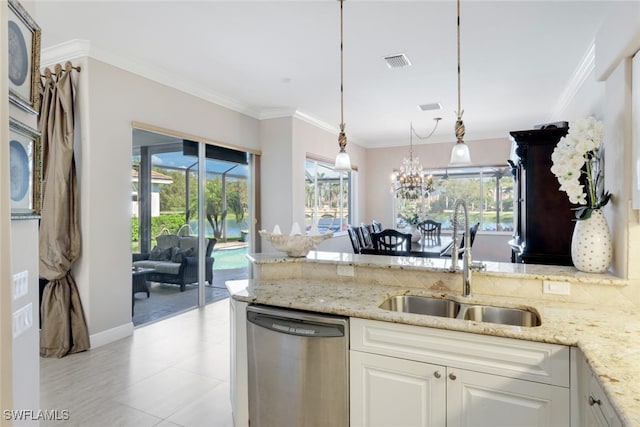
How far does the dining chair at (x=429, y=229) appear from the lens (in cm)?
602

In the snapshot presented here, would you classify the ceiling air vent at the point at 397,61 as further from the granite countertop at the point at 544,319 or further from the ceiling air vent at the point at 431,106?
the granite countertop at the point at 544,319

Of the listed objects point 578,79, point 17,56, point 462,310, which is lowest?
point 462,310

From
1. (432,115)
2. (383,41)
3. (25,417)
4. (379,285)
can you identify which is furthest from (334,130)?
(25,417)

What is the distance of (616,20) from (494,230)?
5921mm

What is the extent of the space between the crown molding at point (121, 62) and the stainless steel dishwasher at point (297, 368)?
3008 millimetres

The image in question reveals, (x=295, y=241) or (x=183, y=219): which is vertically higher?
(x=183, y=219)

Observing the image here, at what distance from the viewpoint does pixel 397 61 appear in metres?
3.66

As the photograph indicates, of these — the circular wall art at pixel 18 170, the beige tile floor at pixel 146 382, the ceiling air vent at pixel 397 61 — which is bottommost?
the beige tile floor at pixel 146 382

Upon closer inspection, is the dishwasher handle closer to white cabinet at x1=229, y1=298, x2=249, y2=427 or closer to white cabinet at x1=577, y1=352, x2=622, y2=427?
white cabinet at x1=229, y1=298, x2=249, y2=427

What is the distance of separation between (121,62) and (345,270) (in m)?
3.08

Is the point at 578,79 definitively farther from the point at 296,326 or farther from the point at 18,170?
the point at 18,170

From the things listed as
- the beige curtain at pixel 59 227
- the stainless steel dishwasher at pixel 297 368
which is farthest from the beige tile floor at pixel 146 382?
the stainless steel dishwasher at pixel 297 368

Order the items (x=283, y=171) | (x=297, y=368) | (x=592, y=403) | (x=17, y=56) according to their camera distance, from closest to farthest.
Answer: (x=592, y=403)
(x=17, y=56)
(x=297, y=368)
(x=283, y=171)

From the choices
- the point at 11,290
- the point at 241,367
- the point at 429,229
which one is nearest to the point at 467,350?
the point at 241,367
